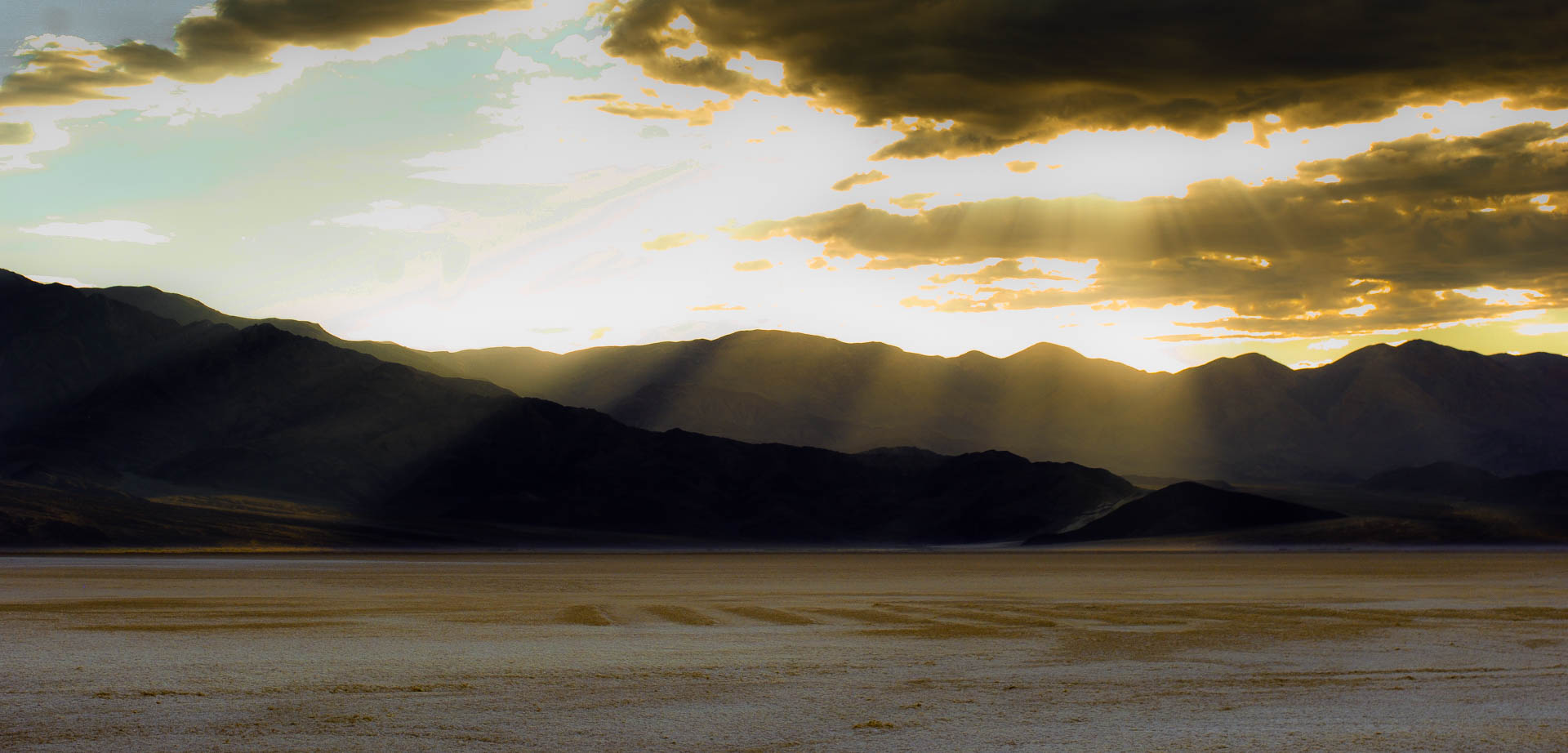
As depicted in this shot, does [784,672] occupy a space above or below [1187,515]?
above

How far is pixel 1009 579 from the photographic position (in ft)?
211

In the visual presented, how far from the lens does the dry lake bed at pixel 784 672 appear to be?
1538cm

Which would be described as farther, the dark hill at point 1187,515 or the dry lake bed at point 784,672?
the dark hill at point 1187,515

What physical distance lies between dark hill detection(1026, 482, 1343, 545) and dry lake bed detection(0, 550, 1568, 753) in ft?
390

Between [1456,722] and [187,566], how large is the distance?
7673 centimetres

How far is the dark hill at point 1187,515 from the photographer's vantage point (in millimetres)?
Answer: 162500

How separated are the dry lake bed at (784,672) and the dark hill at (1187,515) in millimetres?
118848

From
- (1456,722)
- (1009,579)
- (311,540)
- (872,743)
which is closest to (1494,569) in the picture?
(1009,579)

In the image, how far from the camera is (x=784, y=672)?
21859 mm

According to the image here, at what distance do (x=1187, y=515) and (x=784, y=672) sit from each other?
504 feet

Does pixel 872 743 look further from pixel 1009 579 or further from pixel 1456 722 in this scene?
pixel 1009 579

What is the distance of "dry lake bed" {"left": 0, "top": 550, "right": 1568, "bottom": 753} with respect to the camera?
15.4 metres

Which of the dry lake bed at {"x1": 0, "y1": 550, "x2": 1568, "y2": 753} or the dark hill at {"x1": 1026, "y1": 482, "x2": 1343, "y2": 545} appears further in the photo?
the dark hill at {"x1": 1026, "y1": 482, "x2": 1343, "y2": 545}

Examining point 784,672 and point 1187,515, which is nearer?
point 784,672
